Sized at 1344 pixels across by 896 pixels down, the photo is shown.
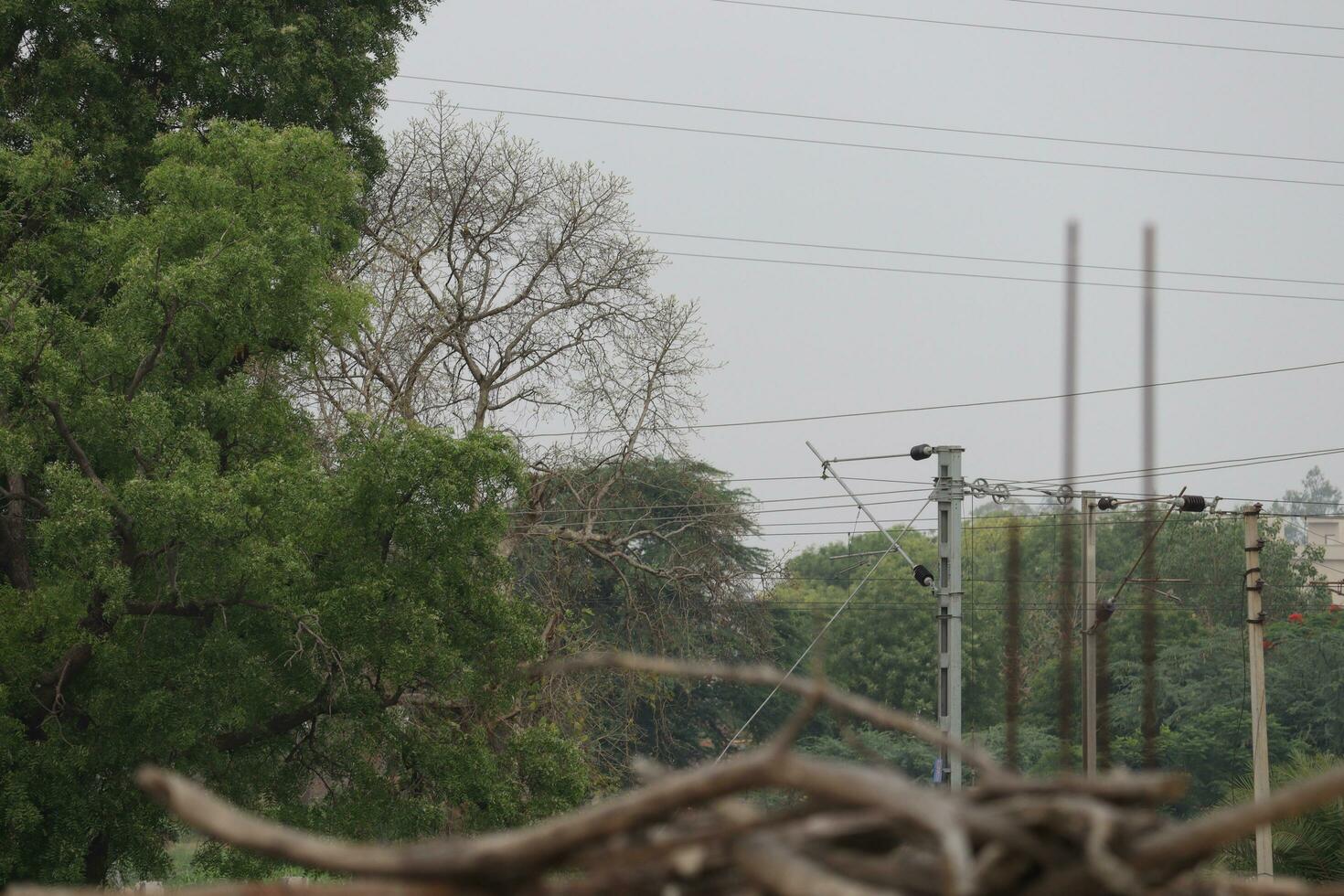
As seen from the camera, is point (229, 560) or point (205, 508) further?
point (229, 560)

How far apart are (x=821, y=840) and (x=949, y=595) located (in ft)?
56.0

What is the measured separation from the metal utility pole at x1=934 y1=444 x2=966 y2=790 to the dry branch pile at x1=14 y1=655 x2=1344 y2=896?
1625 centimetres

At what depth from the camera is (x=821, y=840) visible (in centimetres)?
128

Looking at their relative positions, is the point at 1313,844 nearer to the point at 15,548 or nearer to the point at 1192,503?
the point at 1192,503

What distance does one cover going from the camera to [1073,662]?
154ft

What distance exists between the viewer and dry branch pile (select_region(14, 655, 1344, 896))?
1.23m

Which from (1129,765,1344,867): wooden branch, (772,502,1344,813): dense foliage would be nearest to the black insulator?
(772,502,1344,813): dense foliage

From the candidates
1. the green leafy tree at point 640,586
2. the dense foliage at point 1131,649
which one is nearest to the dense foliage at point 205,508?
the green leafy tree at point 640,586

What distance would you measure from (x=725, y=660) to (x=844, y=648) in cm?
1941

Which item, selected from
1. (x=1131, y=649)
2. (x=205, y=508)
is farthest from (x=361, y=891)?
(x=1131, y=649)

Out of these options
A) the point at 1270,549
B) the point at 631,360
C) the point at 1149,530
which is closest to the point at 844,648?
the point at 1149,530

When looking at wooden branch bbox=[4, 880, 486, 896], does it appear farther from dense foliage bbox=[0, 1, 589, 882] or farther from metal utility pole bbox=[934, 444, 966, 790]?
metal utility pole bbox=[934, 444, 966, 790]

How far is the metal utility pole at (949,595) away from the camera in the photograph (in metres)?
17.6

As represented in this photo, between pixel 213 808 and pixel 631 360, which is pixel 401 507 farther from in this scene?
pixel 213 808
